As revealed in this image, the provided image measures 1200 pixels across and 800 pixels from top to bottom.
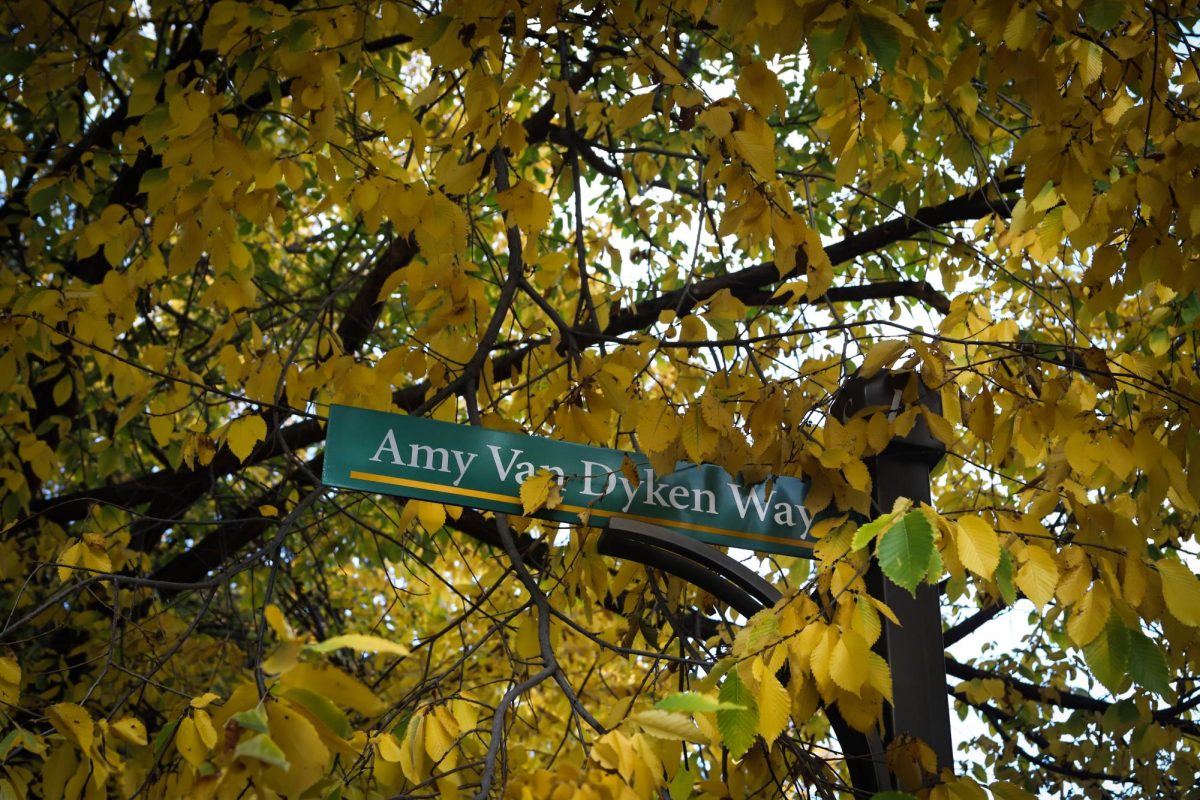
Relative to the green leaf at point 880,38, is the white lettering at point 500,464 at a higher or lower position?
lower

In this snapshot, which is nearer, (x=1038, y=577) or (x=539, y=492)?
(x=1038, y=577)

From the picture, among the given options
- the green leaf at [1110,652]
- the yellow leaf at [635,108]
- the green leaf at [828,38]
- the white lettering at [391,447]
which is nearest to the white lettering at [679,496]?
the white lettering at [391,447]

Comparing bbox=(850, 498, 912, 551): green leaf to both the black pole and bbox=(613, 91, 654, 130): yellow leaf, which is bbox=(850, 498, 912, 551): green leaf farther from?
bbox=(613, 91, 654, 130): yellow leaf

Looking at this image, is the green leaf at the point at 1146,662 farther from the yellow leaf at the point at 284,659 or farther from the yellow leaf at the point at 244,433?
the yellow leaf at the point at 244,433

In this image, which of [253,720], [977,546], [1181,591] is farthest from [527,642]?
[253,720]

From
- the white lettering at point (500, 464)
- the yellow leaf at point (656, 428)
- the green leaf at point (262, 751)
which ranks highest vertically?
the yellow leaf at point (656, 428)

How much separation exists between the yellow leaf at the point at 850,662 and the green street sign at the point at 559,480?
53 centimetres

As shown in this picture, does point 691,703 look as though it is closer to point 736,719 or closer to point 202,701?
point 736,719

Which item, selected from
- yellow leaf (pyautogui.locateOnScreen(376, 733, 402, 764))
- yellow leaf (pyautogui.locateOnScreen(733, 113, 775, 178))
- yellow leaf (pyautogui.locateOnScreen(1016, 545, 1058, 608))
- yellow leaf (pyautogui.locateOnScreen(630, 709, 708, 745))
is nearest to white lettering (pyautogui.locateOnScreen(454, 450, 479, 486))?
yellow leaf (pyautogui.locateOnScreen(376, 733, 402, 764))

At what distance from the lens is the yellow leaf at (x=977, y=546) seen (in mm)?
1469

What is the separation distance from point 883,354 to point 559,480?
0.62m

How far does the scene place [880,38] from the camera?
1961 mm

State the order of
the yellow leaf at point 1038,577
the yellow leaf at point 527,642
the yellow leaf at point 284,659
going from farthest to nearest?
the yellow leaf at point 527,642 < the yellow leaf at point 1038,577 < the yellow leaf at point 284,659

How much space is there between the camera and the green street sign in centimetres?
183
